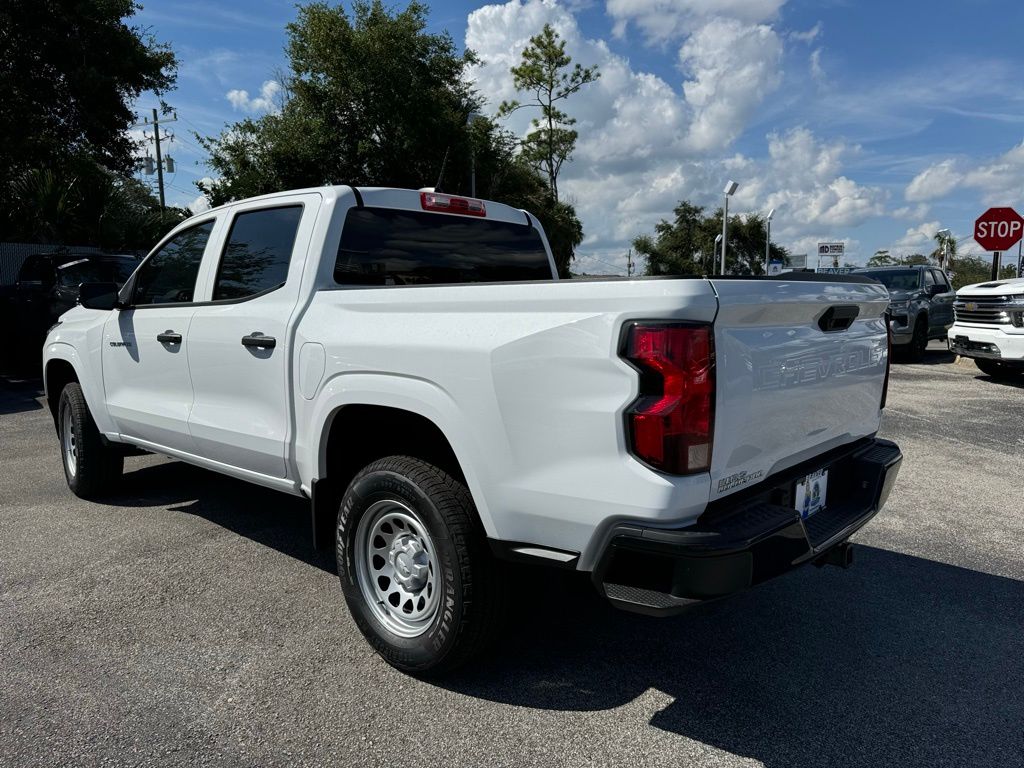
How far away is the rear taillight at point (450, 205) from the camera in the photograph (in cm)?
384

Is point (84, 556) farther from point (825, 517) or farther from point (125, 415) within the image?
point (825, 517)

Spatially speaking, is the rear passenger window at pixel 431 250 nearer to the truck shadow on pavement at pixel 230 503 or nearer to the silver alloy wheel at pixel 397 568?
the silver alloy wheel at pixel 397 568

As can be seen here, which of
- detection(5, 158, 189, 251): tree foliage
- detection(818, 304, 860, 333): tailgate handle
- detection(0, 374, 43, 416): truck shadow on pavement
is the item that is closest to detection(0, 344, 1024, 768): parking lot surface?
detection(818, 304, 860, 333): tailgate handle

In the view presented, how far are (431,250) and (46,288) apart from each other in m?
9.83

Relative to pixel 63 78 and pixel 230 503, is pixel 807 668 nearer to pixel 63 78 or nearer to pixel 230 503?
pixel 230 503

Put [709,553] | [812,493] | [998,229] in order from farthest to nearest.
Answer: [998,229] → [812,493] → [709,553]

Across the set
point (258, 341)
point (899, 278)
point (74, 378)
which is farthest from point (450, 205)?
point (899, 278)

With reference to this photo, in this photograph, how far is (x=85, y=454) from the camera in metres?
5.06

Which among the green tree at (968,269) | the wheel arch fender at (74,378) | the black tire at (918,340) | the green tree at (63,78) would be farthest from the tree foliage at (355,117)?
the green tree at (968,269)

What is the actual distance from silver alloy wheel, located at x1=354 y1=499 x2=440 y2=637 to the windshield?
13735mm

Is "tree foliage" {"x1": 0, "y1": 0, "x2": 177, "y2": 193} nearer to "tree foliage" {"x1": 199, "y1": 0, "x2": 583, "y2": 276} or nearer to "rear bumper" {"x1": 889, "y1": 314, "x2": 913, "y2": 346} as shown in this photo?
"tree foliage" {"x1": 199, "y1": 0, "x2": 583, "y2": 276}

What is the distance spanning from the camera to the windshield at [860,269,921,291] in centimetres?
1435

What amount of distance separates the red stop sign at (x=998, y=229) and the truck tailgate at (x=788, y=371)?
49.8ft

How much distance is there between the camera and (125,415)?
4.52 meters
